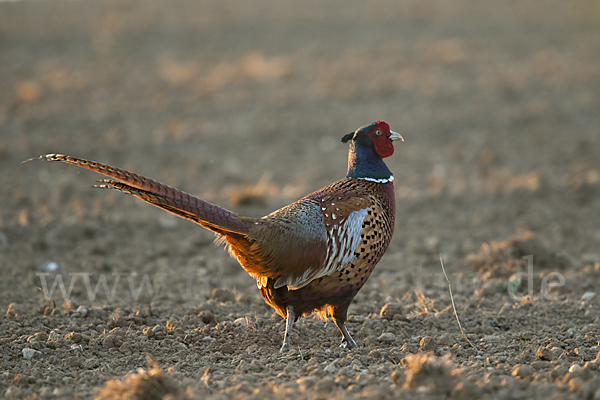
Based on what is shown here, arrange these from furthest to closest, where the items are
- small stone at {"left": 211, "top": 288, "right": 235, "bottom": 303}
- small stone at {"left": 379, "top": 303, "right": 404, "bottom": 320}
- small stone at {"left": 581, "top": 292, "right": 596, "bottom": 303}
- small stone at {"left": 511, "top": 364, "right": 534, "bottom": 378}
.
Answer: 1. small stone at {"left": 211, "top": 288, "right": 235, "bottom": 303}
2. small stone at {"left": 581, "top": 292, "right": 596, "bottom": 303}
3. small stone at {"left": 379, "top": 303, "right": 404, "bottom": 320}
4. small stone at {"left": 511, "top": 364, "right": 534, "bottom": 378}

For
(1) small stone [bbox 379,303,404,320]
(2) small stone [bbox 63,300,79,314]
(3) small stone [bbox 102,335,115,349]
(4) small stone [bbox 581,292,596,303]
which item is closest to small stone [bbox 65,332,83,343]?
(3) small stone [bbox 102,335,115,349]

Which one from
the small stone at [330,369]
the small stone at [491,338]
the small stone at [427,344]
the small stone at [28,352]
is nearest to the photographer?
the small stone at [330,369]

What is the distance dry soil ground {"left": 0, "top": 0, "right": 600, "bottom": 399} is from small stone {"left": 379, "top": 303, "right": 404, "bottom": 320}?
2 centimetres

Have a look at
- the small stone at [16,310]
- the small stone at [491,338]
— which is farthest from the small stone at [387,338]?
the small stone at [16,310]

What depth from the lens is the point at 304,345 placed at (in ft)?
15.0

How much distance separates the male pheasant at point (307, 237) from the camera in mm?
3902

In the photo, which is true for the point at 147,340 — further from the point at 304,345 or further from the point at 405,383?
the point at 405,383

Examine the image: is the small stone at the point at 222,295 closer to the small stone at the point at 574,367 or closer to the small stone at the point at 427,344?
the small stone at the point at 427,344

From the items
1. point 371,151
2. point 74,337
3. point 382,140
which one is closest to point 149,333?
point 74,337

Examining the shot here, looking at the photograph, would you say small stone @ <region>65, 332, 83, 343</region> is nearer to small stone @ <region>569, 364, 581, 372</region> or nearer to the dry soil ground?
the dry soil ground

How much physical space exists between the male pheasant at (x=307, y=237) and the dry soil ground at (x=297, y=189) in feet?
1.36

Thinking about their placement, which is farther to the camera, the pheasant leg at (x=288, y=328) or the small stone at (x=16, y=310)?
the small stone at (x=16, y=310)

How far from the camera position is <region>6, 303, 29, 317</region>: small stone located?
488 centimetres

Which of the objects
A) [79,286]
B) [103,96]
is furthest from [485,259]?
[103,96]
